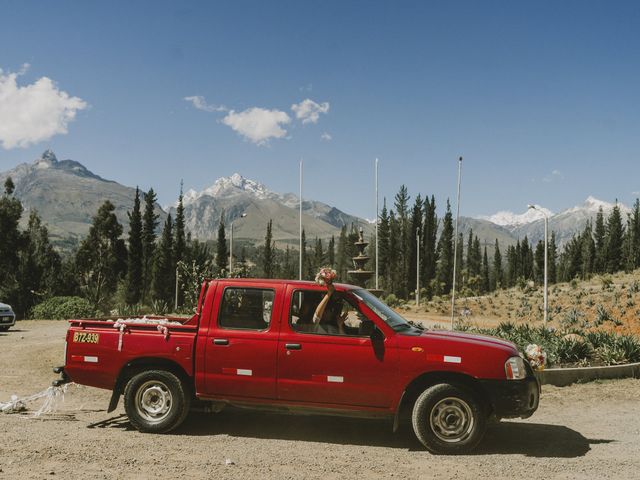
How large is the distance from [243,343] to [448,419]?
2571 millimetres

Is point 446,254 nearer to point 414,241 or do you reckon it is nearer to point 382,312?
point 414,241

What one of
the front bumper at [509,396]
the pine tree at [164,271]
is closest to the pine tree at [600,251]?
the pine tree at [164,271]

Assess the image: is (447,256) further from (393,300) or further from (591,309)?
(591,309)

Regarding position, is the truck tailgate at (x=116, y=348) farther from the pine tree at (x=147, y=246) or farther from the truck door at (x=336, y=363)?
the pine tree at (x=147, y=246)

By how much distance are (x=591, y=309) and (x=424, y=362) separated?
28.5 m

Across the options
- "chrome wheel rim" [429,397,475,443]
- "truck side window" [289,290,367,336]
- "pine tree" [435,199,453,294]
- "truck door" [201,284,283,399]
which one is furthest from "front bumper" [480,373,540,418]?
"pine tree" [435,199,453,294]

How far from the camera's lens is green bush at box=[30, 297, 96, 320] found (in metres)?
27.0

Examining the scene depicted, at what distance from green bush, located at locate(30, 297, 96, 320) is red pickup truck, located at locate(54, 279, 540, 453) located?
68.7 ft

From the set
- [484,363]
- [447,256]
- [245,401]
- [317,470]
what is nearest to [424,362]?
[484,363]

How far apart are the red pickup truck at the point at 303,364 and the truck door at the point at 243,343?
0.01 metres

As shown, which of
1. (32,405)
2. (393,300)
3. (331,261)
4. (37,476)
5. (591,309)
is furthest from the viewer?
(331,261)

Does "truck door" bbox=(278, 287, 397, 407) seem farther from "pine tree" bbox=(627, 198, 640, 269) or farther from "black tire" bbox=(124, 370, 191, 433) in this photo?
"pine tree" bbox=(627, 198, 640, 269)

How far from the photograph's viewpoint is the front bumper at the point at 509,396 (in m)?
6.45

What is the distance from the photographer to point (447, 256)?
8712 centimetres
